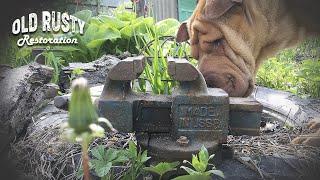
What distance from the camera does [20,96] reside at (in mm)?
1722

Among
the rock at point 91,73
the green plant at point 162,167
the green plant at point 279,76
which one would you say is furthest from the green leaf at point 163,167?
the green plant at point 279,76

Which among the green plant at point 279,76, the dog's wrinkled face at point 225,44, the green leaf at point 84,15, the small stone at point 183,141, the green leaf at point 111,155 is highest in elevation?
the green leaf at point 84,15

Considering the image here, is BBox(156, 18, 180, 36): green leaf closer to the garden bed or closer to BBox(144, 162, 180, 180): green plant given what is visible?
the garden bed

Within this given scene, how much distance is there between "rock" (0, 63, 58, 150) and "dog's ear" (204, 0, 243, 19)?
0.79 m

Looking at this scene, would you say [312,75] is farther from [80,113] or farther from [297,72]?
[80,113]

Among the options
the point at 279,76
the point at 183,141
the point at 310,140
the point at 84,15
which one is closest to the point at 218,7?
the point at 310,140

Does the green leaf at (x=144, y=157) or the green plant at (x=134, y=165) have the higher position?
the green leaf at (x=144, y=157)

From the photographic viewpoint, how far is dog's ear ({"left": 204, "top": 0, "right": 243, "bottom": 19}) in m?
1.76

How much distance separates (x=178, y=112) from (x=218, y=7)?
2.41 ft

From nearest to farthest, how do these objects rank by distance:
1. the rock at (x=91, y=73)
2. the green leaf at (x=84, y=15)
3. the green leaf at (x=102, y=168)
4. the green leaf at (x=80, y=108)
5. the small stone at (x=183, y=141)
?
the green leaf at (x=80, y=108)
the green leaf at (x=102, y=168)
the small stone at (x=183, y=141)
the rock at (x=91, y=73)
the green leaf at (x=84, y=15)

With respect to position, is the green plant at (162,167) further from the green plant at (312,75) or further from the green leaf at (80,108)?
the green plant at (312,75)

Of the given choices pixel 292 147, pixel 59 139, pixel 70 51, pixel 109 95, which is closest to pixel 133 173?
pixel 109 95

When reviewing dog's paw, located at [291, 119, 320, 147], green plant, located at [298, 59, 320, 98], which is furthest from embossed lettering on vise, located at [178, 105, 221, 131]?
green plant, located at [298, 59, 320, 98]

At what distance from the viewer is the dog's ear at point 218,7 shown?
5.78 feet
